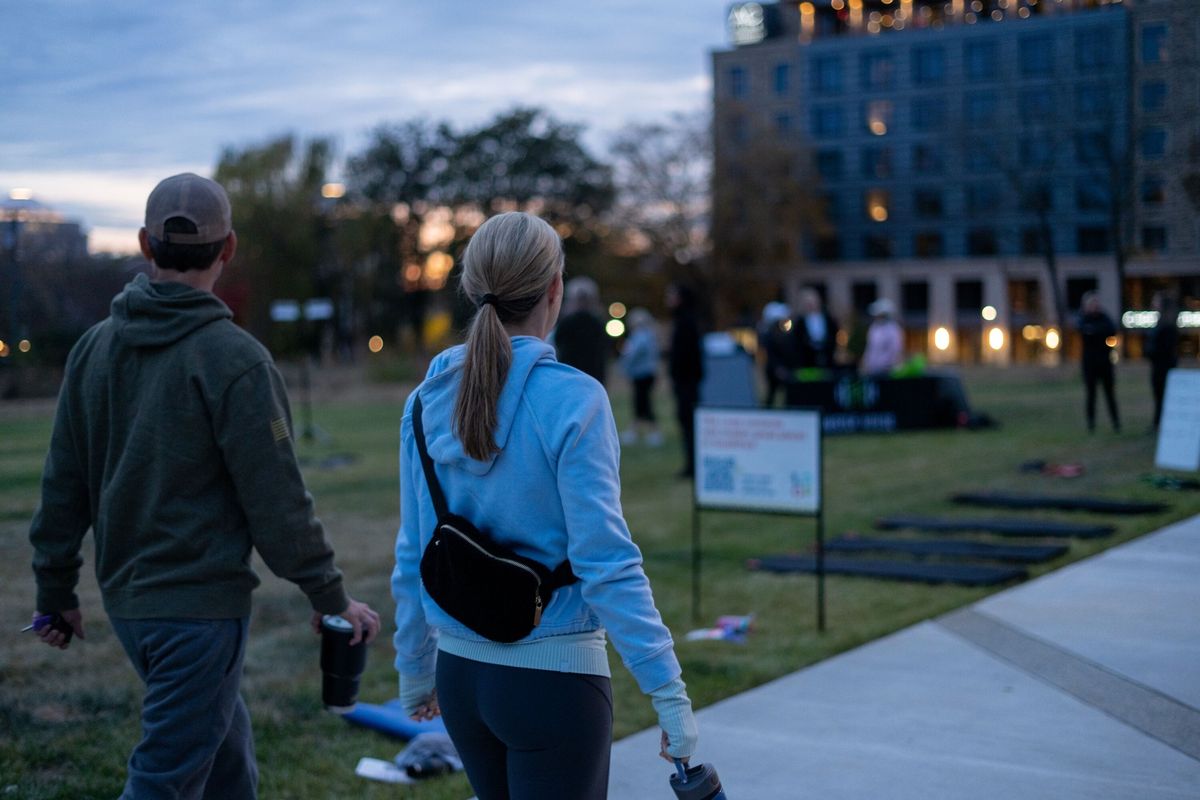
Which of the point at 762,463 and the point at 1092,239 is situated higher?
the point at 1092,239

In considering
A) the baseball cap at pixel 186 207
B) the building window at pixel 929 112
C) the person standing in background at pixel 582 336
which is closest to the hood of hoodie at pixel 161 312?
the baseball cap at pixel 186 207

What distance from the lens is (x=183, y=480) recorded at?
2930mm

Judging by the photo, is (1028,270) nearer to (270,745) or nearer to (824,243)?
(824,243)

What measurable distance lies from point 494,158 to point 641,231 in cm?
909

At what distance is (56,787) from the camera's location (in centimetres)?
448

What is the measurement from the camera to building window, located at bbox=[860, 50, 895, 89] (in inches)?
1967

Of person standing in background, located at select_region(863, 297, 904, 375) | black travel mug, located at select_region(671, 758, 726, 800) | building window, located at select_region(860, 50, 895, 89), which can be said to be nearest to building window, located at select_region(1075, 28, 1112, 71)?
person standing in background, located at select_region(863, 297, 904, 375)

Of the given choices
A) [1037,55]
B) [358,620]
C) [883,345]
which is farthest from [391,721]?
[1037,55]

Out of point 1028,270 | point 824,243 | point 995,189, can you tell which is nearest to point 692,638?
point 995,189

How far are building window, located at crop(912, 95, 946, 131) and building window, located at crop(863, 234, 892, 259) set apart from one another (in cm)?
2135

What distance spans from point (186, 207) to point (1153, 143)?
1441 cm

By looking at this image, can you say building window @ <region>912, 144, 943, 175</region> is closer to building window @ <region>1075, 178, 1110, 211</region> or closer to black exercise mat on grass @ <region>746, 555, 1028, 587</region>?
building window @ <region>1075, 178, 1110, 211</region>

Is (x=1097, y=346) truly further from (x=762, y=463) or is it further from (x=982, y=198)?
(x=982, y=198)

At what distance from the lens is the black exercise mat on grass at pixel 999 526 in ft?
32.0
